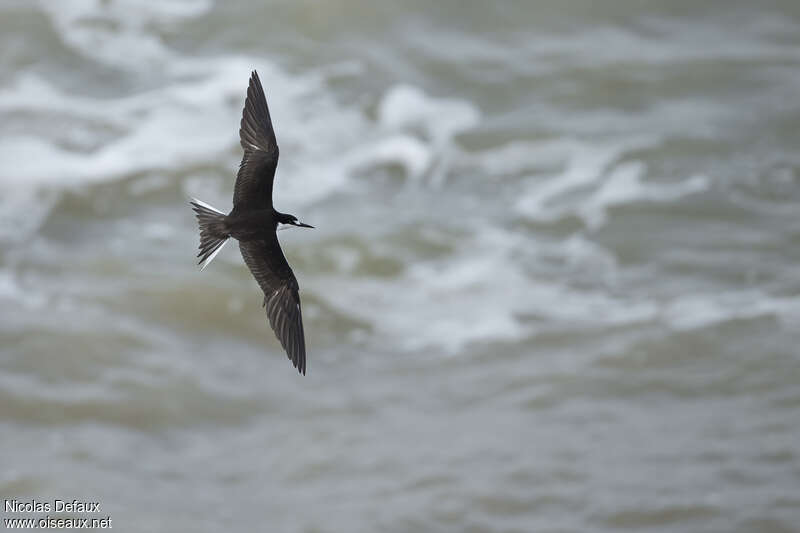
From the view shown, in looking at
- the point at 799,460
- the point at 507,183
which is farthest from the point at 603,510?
the point at 507,183

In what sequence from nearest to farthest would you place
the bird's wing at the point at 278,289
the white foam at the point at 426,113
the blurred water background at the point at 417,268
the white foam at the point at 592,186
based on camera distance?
the bird's wing at the point at 278,289 < the blurred water background at the point at 417,268 < the white foam at the point at 592,186 < the white foam at the point at 426,113

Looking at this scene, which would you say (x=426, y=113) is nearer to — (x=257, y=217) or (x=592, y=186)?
(x=592, y=186)

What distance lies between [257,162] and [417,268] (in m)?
7.51

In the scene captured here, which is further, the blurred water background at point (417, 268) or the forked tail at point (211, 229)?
the blurred water background at point (417, 268)

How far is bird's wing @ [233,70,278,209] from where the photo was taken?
5.85 metres

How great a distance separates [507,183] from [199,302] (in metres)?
4.09

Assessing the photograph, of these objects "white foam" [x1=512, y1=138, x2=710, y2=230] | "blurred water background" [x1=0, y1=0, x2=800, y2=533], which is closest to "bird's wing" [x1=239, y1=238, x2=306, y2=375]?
"blurred water background" [x1=0, y1=0, x2=800, y2=533]

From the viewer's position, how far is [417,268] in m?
13.3

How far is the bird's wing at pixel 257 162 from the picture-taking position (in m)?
5.85

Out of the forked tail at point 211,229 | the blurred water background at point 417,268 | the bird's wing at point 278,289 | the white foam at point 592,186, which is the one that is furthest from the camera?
the white foam at point 592,186

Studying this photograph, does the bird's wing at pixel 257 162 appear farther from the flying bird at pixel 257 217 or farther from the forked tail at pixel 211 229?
the forked tail at pixel 211 229

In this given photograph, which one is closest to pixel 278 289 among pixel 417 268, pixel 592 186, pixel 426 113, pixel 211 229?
pixel 211 229

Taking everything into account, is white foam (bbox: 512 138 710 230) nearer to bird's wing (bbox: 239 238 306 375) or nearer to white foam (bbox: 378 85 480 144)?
white foam (bbox: 378 85 480 144)

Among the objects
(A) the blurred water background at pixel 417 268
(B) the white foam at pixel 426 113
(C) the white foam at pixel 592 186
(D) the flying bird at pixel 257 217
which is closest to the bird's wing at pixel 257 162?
(D) the flying bird at pixel 257 217
